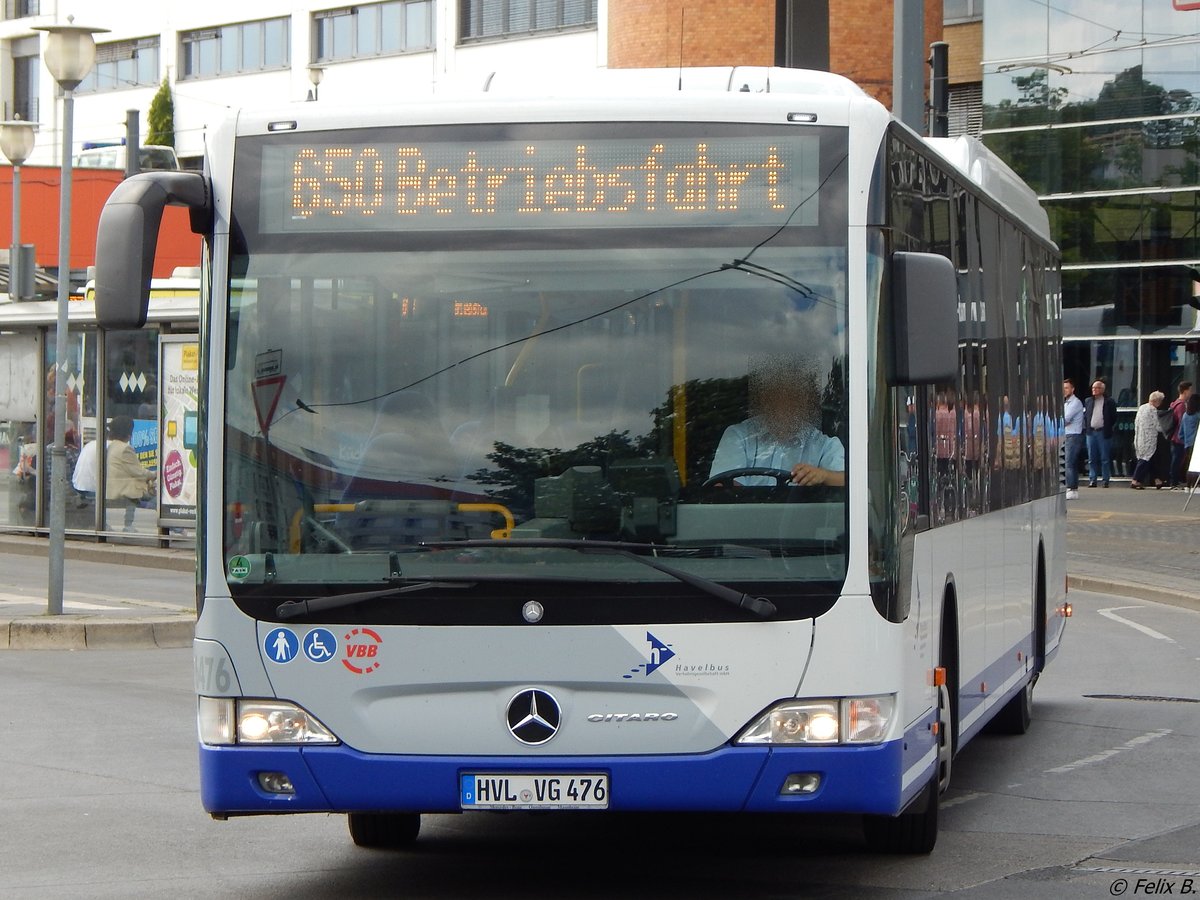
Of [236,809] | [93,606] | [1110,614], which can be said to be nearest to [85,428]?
[93,606]

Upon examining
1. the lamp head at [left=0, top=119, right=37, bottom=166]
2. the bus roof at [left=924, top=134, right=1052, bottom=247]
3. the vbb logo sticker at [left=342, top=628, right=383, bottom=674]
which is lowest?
the vbb logo sticker at [left=342, top=628, right=383, bottom=674]

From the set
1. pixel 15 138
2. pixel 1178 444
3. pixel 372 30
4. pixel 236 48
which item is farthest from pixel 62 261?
pixel 236 48

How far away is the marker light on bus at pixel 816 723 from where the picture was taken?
6.28 metres

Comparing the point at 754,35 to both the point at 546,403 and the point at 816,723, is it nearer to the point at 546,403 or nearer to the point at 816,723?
the point at 546,403

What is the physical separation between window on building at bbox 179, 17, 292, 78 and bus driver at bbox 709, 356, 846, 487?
2102 inches

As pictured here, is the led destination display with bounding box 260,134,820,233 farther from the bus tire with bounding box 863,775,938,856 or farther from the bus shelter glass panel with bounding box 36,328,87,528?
the bus shelter glass panel with bounding box 36,328,87,528

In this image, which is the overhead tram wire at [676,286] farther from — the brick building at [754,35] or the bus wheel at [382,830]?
the brick building at [754,35]

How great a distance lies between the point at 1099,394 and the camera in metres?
33.5

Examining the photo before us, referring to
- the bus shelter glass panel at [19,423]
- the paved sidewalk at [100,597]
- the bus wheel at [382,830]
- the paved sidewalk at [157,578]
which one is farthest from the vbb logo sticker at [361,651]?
the bus shelter glass panel at [19,423]

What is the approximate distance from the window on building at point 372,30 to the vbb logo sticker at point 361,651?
49.7 meters

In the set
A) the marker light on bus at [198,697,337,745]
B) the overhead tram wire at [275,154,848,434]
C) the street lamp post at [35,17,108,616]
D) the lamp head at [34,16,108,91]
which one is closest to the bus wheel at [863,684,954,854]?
the overhead tram wire at [275,154,848,434]

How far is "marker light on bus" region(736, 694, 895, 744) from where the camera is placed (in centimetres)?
628

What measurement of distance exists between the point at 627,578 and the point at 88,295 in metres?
19.7

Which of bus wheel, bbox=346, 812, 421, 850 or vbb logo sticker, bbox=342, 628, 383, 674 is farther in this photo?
bus wheel, bbox=346, 812, 421, 850
